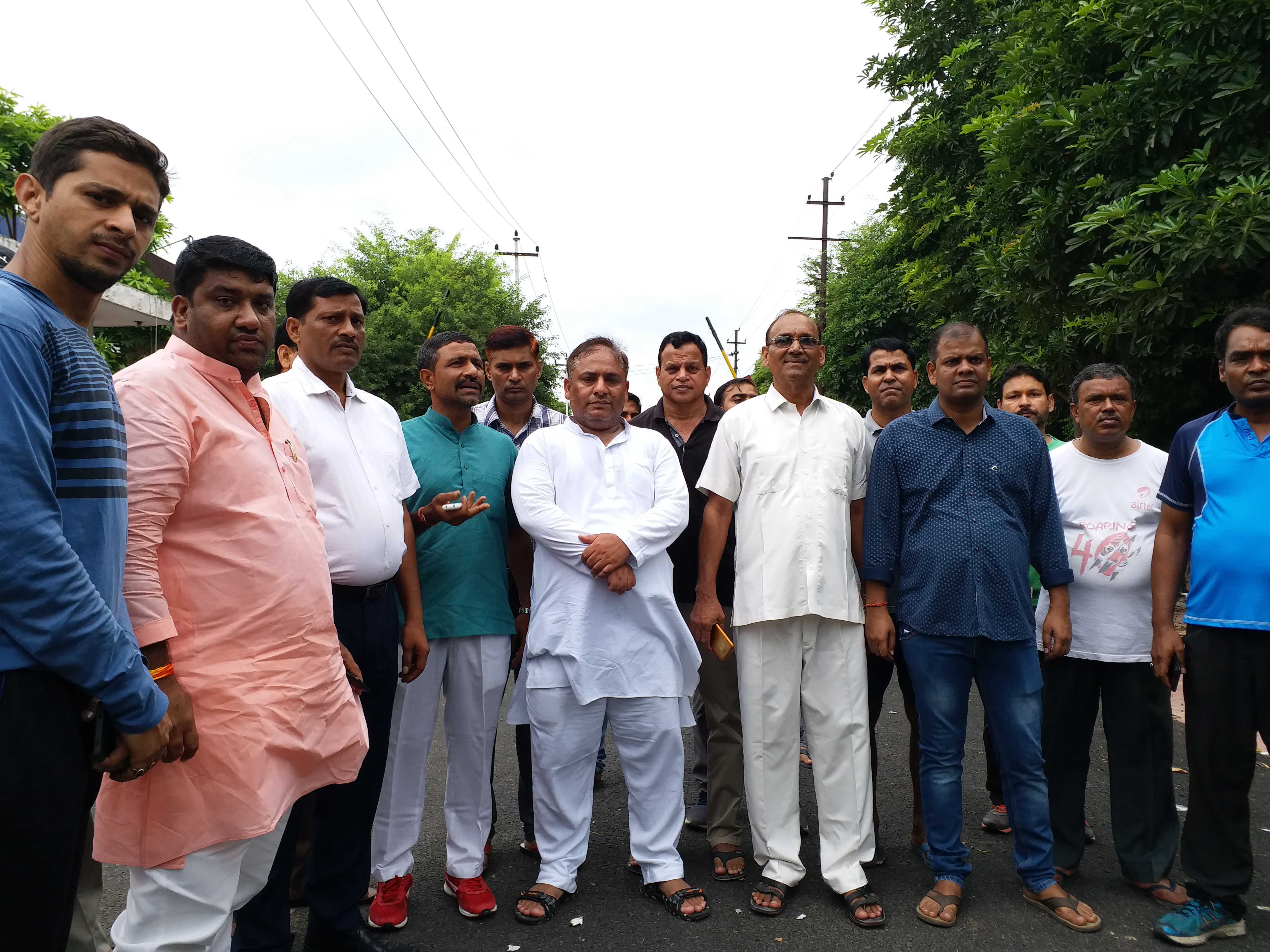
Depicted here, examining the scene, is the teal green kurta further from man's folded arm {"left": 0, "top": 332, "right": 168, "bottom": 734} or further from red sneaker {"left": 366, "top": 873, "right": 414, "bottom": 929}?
man's folded arm {"left": 0, "top": 332, "right": 168, "bottom": 734}

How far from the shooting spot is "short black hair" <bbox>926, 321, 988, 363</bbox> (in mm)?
3707

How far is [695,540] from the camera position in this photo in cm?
449

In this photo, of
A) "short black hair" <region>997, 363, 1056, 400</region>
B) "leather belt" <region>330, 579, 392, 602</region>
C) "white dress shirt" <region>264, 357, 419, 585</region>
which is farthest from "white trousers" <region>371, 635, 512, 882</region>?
"short black hair" <region>997, 363, 1056, 400</region>

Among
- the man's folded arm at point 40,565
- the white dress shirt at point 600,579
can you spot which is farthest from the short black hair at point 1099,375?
the man's folded arm at point 40,565

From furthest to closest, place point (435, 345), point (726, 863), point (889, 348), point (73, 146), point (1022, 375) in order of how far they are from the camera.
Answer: point (1022, 375)
point (889, 348)
point (435, 345)
point (726, 863)
point (73, 146)

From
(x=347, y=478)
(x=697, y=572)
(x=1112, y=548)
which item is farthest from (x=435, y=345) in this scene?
(x=1112, y=548)

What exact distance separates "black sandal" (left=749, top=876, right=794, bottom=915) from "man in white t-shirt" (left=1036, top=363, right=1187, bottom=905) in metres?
1.17

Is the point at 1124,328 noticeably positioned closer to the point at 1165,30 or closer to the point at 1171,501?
the point at 1165,30

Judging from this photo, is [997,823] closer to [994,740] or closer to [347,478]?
[994,740]

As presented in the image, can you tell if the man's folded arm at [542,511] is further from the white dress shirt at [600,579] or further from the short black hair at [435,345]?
the short black hair at [435,345]

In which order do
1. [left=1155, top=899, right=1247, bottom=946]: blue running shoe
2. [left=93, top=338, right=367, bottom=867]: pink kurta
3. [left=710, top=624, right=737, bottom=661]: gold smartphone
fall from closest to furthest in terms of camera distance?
[left=93, top=338, right=367, bottom=867]: pink kurta
[left=1155, top=899, right=1247, bottom=946]: blue running shoe
[left=710, top=624, right=737, bottom=661]: gold smartphone

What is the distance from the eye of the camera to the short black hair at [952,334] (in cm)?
371

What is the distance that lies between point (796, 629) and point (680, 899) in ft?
3.87

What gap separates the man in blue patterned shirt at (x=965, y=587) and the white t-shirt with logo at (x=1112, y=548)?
15cm
